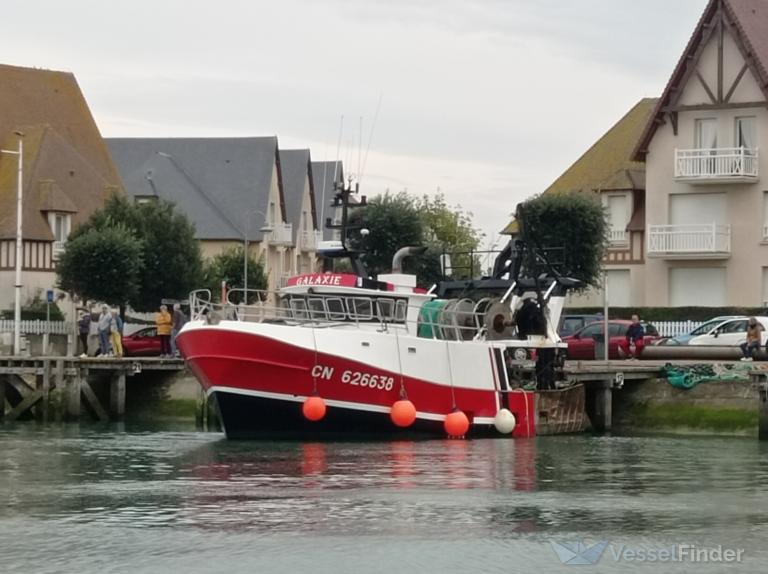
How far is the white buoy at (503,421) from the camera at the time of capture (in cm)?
4047

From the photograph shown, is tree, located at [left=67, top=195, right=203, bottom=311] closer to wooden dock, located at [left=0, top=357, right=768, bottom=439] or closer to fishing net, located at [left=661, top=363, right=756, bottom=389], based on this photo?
wooden dock, located at [left=0, top=357, right=768, bottom=439]

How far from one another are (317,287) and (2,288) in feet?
128

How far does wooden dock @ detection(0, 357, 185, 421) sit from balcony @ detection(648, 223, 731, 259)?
82.4 ft

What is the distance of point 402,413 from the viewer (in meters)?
38.1

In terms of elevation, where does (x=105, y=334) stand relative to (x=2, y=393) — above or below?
above

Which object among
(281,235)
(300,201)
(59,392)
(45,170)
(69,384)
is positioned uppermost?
(300,201)

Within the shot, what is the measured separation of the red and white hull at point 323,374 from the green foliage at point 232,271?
40556 millimetres

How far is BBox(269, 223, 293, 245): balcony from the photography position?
94.2m

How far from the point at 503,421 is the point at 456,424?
1.70 m

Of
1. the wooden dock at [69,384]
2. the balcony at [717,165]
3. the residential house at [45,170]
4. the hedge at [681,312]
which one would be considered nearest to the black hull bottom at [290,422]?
the wooden dock at [69,384]

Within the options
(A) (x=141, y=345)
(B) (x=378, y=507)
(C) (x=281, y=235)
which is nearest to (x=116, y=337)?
(A) (x=141, y=345)

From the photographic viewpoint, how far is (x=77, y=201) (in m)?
80.2

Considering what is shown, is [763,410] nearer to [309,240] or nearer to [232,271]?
[232,271]

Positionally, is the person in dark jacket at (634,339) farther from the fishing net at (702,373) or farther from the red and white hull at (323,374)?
the red and white hull at (323,374)
